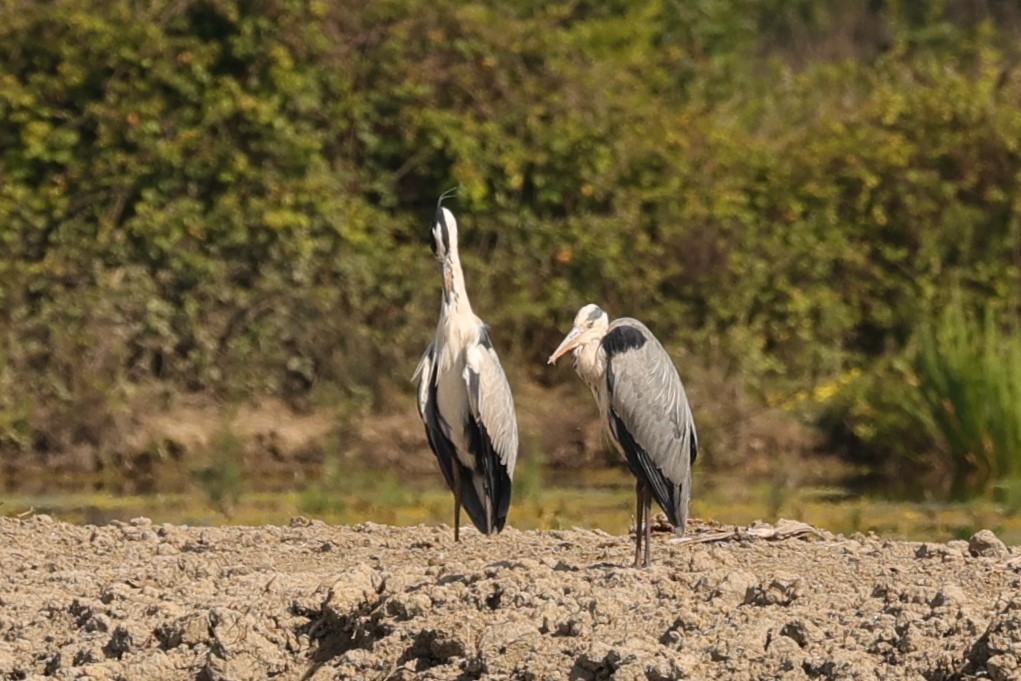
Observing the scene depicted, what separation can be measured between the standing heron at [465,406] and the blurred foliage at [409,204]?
5.91 metres

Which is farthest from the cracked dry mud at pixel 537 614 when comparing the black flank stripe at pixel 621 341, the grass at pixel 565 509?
the grass at pixel 565 509

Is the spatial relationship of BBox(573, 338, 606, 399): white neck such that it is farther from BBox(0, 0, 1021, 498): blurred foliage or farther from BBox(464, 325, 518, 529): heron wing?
BBox(0, 0, 1021, 498): blurred foliage

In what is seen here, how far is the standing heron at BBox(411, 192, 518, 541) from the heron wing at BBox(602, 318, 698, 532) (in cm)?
77

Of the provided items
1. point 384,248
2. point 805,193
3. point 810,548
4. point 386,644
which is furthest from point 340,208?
point 386,644

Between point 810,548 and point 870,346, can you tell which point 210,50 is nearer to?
point 870,346

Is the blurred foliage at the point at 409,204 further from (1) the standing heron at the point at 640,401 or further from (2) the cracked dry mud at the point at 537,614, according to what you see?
(1) the standing heron at the point at 640,401

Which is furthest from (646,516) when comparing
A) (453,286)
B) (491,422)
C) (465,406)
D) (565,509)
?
(565,509)

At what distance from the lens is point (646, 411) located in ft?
26.4

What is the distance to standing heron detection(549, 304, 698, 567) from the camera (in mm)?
8016

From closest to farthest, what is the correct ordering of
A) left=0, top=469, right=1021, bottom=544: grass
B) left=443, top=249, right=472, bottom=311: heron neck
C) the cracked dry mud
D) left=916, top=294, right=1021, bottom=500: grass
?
the cracked dry mud → left=443, top=249, right=472, bottom=311: heron neck → left=0, top=469, right=1021, bottom=544: grass → left=916, top=294, right=1021, bottom=500: grass

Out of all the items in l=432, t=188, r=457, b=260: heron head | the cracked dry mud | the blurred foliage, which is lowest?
the cracked dry mud

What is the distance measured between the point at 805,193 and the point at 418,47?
3384mm

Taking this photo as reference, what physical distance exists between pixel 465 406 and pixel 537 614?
210 centimetres

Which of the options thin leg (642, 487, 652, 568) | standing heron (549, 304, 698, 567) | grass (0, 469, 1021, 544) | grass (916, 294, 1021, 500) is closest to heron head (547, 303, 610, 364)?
standing heron (549, 304, 698, 567)
